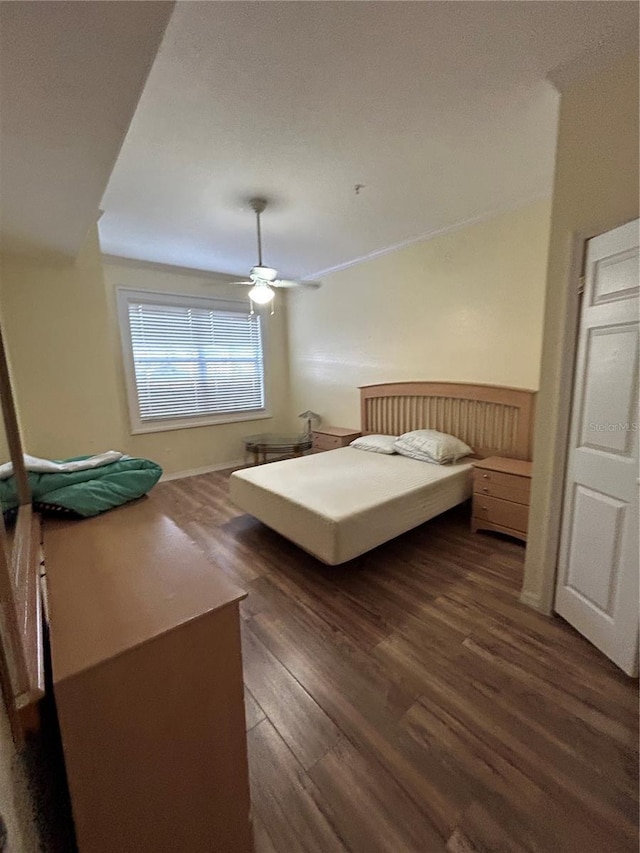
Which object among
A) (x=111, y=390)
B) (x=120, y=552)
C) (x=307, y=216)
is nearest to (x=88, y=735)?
(x=120, y=552)

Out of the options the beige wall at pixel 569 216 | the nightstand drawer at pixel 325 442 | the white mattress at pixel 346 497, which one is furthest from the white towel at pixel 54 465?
the nightstand drawer at pixel 325 442

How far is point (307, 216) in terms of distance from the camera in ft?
9.46

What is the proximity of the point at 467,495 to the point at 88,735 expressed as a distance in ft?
9.30

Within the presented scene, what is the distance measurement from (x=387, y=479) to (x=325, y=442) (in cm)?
177

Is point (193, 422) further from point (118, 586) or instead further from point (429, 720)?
point (429, 720)

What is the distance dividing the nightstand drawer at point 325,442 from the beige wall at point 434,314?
→ 0.44 metres

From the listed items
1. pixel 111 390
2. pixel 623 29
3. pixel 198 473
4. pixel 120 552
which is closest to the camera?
pixel 120 552

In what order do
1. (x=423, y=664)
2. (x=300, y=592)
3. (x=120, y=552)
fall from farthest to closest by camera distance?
(x=300, y=592) → (x=423, y=664) → (x=120, y=552)

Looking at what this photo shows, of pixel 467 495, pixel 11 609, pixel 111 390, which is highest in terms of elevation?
pixel 111 390

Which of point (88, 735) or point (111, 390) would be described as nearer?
point (88, 735)

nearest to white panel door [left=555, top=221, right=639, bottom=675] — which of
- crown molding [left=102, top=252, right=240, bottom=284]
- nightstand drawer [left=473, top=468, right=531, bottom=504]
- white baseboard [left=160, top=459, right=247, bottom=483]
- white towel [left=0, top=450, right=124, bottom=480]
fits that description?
nightstand drawer [left=473, top=468, right=531, bottom=504]

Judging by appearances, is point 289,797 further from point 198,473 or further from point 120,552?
point 198,473

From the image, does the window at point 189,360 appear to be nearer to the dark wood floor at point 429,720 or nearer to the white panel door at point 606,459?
the dark wood floor at point 429,720

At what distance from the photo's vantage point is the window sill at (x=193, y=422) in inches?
167
